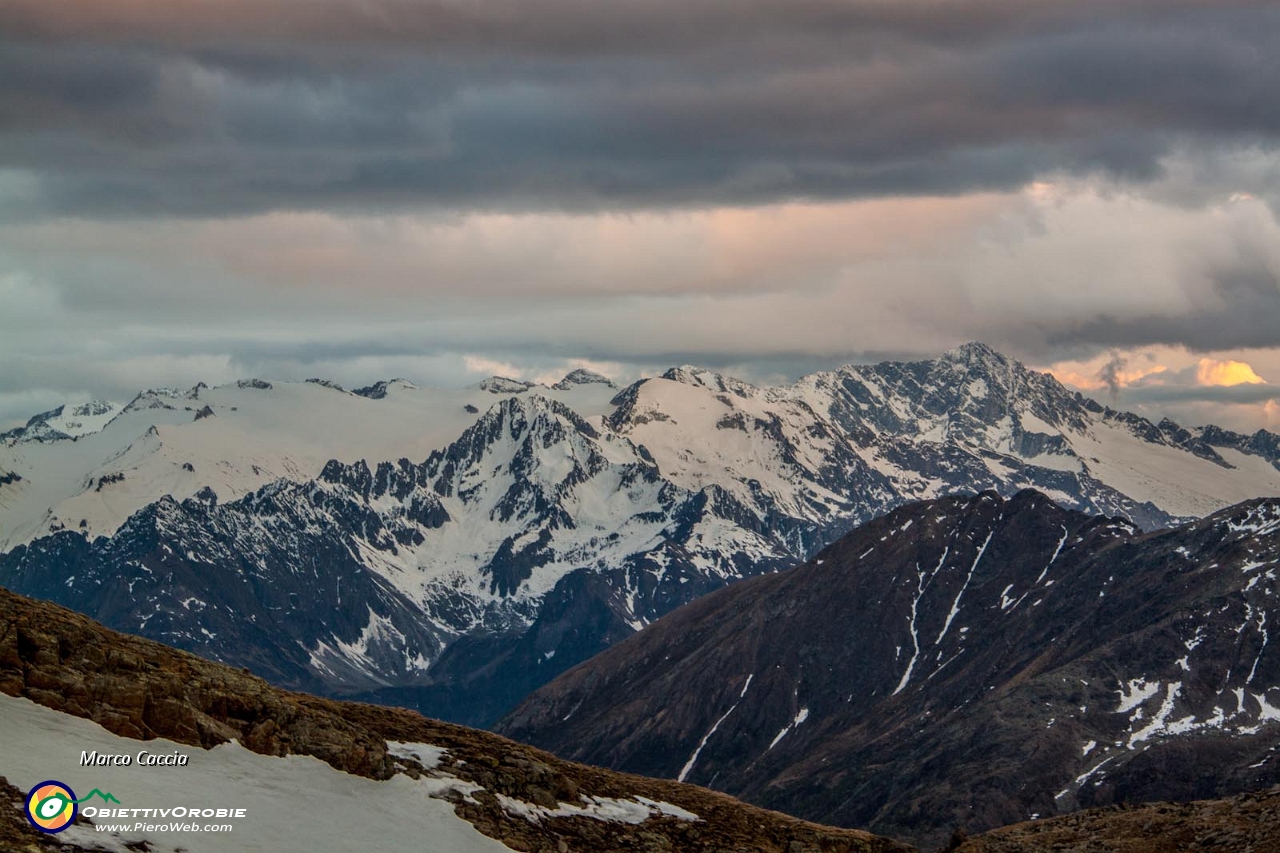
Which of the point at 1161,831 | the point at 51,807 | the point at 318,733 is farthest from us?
the point at 1161,831

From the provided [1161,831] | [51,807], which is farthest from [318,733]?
[1161,831]

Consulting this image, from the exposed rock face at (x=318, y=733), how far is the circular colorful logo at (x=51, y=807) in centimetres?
129

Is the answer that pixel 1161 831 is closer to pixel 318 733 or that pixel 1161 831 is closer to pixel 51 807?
pixel 318 733

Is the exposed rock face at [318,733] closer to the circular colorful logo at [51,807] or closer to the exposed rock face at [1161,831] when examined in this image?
the circular colorful logo at [51,807]

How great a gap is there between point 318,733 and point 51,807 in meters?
28.2

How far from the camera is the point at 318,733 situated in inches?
4633

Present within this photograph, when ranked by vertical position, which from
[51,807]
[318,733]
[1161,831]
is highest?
[51,807]

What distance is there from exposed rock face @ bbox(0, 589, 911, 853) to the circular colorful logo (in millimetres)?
1286

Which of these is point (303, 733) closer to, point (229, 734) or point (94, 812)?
point (229, 734)

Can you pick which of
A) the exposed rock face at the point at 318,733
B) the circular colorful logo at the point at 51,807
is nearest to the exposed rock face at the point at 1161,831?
the exposed rock face at the point at 318,733

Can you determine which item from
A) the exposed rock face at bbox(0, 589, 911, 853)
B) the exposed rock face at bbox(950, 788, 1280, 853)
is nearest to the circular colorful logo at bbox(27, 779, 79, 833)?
the exposed rock face at bbox(0, 589, 911, 853)

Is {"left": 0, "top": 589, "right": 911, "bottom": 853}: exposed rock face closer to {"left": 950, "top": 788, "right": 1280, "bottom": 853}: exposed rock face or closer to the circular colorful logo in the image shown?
the circular colorful logo

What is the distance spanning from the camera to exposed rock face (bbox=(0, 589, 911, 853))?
108 metres

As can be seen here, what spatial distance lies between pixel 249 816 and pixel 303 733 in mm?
14714
